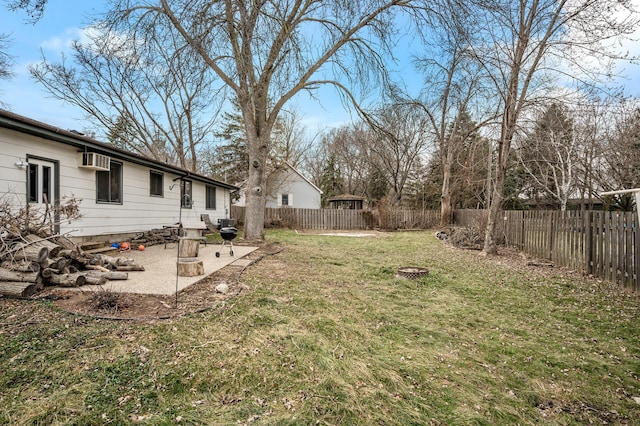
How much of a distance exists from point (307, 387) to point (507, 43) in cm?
957

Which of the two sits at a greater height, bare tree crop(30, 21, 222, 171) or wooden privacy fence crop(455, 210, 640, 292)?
bare tree crop(30, 21, 222, 171)

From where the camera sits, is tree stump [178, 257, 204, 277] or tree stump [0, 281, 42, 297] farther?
tree stump [178, 257, 204, 277]

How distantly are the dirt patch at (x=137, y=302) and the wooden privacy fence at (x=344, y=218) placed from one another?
14.8 m

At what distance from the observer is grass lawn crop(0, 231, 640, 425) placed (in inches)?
84.5

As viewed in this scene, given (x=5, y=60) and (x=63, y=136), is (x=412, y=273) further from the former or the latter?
(x=5, y=60)

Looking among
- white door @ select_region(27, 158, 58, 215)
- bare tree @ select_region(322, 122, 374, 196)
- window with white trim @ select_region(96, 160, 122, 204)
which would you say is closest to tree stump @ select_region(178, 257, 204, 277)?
white door @ select_region(27, 158, 58, 215)

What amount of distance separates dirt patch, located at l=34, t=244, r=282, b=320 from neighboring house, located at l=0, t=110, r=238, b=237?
158cm

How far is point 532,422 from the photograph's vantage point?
2148mm

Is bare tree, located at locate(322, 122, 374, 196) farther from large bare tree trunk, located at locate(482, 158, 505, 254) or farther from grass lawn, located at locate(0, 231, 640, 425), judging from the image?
grass lawn, located at locate(0, 231, 640, 425)

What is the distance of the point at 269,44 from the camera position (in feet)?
25.1

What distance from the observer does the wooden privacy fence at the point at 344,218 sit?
19438mm

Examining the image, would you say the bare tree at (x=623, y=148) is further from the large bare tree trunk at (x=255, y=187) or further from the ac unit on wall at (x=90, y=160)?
the ac unit on wall at (x=90, y=160)

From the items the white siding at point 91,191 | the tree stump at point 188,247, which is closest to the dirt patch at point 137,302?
the white siding at point 91,191

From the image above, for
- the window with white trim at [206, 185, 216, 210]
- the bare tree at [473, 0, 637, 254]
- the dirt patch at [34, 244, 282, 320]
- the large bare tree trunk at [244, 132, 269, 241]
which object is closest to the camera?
the dirt patch at [34, 244, 282, 320]
